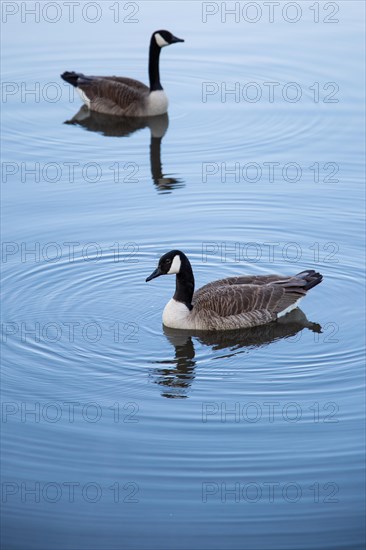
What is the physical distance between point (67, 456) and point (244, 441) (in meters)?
1.93

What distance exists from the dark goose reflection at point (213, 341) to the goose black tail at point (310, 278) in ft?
1.44

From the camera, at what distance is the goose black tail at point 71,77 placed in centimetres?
2408

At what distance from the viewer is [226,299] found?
15.1 meters

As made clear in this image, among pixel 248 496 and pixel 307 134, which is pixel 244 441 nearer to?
pixel 248 496

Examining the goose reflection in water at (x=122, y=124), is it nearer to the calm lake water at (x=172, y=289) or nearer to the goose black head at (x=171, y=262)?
the calm lake water at (x=172, y=289)

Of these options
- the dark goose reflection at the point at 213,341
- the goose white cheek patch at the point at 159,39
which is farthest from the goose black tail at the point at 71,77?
the dark goose reflection at the point at 213,341

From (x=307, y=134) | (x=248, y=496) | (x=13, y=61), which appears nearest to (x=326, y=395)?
(x=248, y=496)

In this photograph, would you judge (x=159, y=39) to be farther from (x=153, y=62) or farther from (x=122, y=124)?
(x=122, y=124)

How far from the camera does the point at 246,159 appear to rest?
20.7 m

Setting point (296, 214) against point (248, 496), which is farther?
point (296, 214)

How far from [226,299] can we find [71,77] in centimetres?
1052

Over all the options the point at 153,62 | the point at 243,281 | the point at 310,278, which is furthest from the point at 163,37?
the point at 310,278

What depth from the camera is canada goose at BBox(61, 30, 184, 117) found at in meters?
23.8

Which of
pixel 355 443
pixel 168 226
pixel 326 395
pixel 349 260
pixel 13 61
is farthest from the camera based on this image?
pixel 13 61
